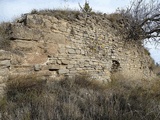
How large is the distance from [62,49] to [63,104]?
92.5 inches

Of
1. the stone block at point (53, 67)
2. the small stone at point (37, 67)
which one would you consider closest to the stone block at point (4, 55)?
the small stone at point (37, 67)

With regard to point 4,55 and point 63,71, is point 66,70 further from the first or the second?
point 4,55

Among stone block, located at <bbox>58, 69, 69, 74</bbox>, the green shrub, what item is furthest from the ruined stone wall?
the green shrub

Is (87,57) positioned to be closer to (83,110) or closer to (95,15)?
(95,15)

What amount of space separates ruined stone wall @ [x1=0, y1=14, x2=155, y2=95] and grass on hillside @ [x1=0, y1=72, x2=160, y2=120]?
376mm

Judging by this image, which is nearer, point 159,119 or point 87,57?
point 159,119

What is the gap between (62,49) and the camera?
566cm

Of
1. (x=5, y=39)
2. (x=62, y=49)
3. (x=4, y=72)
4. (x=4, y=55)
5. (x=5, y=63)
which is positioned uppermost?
(x=5, y=39)

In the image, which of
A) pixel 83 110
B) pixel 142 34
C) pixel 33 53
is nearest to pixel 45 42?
pixel 33 53

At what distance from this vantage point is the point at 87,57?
6453 mm

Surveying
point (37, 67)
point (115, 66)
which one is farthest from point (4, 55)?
point (115, 66)

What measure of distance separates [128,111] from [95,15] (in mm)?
4649

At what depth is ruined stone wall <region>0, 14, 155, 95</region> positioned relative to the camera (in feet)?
15.8

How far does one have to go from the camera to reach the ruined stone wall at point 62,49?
480 cm
